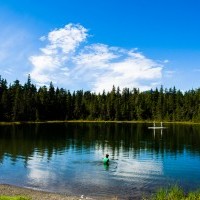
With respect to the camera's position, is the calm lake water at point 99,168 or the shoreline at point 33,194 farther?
the calm lake water at point 99,168

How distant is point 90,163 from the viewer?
222 ft

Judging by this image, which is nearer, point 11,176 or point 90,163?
point 11,176

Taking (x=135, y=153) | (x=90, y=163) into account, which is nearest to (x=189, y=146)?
(x=135, y=153)

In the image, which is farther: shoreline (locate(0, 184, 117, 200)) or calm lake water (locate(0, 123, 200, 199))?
calm lake water (locate(0, 123, 200, 199))

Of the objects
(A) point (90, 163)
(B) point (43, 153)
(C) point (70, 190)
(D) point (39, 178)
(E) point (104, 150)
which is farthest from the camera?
(E) point (104, 150)

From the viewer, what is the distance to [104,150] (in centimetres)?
8731

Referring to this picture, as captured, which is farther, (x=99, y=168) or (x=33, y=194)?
(x=99, y=168)

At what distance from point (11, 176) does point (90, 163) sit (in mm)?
17305

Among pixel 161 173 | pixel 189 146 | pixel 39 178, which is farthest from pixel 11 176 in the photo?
pixel 189 146

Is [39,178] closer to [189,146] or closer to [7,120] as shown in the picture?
[189,146]

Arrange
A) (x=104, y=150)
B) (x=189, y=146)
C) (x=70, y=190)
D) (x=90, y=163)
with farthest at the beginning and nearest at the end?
(x=189, y=146)
(x=104, y=150)
(x=90, y=163)
(x=70, y=190)

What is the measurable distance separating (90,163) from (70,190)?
22023mm

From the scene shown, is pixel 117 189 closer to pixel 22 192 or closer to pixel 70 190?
pixel 70 190

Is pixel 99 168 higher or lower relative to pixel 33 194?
higher
